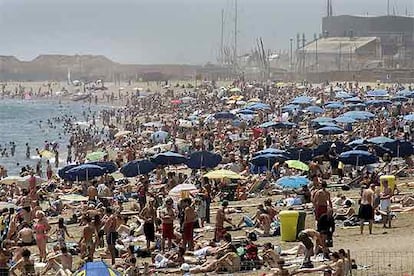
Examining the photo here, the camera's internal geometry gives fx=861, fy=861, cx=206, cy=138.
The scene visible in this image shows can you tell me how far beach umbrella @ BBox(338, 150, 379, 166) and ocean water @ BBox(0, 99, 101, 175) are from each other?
20.8 metres

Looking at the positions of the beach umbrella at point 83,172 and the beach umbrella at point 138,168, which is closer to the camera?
the beach umbrella at point 83,172

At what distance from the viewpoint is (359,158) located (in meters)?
21.3

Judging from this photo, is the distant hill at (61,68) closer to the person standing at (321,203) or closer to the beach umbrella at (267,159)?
the beach umbrella at (267,159)

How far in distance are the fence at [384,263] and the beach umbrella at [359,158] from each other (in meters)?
6.94

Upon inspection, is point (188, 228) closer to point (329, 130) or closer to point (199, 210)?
point (199, 210)

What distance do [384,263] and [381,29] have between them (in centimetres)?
9935

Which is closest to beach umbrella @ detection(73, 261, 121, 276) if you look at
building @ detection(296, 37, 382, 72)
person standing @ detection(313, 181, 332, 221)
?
person standing @ detection(313, 181, 332, 221)

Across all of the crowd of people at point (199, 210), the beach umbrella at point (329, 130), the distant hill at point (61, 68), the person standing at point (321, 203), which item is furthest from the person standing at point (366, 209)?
the distant hill at point (61, 68)

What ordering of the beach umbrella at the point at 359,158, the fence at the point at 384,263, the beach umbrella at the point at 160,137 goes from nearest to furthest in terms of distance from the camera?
the fence at the point at 384,263
the beach umbrella at the point at 359,158
the beach umbrella at the point at 160,137

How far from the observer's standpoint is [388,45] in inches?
3821

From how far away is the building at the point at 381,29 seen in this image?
97812 millimetres

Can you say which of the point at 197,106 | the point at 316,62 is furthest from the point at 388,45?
the point at 197,106

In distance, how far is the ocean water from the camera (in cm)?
4504

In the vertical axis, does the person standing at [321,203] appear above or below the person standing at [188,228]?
above
